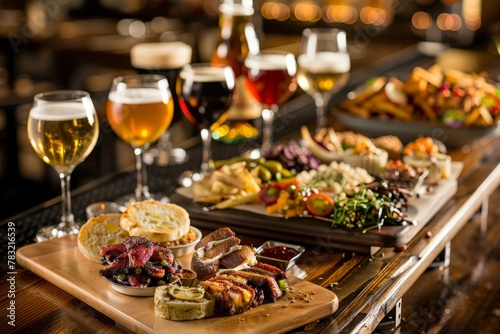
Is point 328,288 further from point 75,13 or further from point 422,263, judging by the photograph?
point 75,13

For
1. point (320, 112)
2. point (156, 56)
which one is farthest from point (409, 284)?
point (156, 56)

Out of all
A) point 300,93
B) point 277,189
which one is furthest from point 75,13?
point 277,189

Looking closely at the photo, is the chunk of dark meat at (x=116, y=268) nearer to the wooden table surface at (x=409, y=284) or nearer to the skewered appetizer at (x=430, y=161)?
the wooden table surface at (x=409, y=284)

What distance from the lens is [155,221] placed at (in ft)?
5.94

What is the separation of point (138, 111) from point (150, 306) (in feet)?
2.51

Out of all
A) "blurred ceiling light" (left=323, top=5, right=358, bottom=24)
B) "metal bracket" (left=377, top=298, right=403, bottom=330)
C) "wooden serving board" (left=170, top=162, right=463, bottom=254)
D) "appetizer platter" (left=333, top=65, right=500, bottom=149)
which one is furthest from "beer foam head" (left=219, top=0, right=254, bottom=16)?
"blurred ceiling light" (left=323, top=5, right=358, bottom=24)

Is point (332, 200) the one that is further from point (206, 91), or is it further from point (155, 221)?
point (206, 91)

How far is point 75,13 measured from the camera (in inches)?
412

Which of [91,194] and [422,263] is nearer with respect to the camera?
[422,263]

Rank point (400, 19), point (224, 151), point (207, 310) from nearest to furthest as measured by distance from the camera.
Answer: point (207, 310)
point (224, 151)
point (400, 19)

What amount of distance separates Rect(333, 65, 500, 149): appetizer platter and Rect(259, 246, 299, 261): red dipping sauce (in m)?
1.30

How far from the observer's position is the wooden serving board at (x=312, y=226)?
6.24 feet

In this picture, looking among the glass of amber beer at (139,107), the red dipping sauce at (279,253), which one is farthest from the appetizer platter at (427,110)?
the red dipping sauce at (279,253)

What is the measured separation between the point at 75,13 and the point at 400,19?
4634mm
